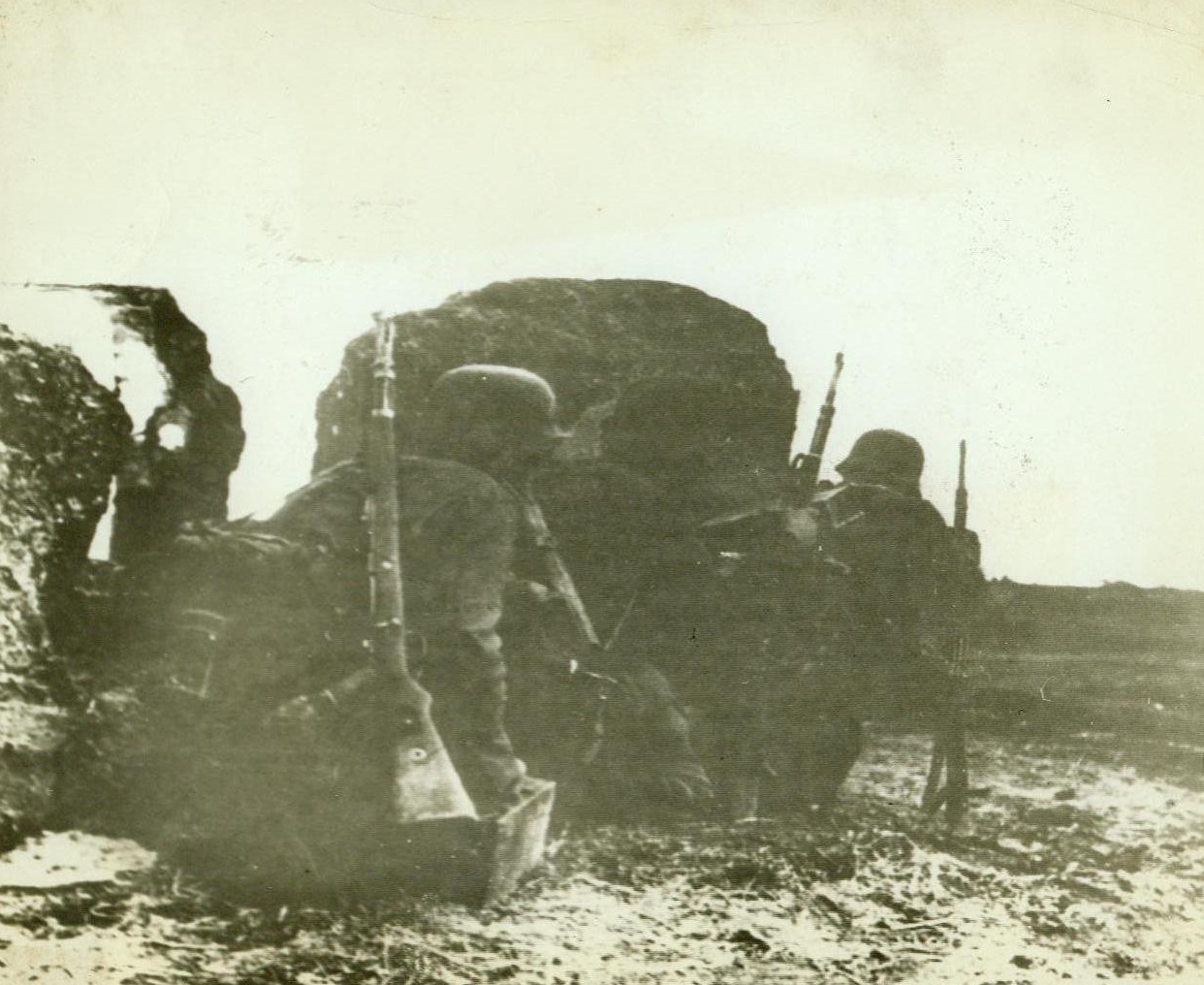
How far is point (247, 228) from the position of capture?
3.12 meters

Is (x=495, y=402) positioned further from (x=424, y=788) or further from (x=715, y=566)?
(x=424, y=788)

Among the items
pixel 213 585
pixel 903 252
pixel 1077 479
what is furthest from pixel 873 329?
pixel 213 585

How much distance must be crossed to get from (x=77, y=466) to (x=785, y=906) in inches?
90.6

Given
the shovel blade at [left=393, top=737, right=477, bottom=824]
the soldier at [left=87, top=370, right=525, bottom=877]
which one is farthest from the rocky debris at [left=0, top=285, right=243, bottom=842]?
the shovel blade at [left=393, top=737, right=477, bottom=824]

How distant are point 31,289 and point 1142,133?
3471 millimetres

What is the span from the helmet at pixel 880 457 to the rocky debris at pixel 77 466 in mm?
1824

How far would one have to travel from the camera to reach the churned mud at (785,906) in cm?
275

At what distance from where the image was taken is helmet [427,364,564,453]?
10.0ft

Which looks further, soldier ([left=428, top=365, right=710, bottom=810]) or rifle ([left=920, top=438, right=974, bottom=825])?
rifle ([left=920, top=438, right=974, bottom=825])

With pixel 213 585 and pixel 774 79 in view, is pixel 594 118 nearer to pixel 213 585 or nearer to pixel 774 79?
pixel 774 79

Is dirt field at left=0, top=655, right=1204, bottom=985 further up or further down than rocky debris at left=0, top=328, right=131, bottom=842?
further down

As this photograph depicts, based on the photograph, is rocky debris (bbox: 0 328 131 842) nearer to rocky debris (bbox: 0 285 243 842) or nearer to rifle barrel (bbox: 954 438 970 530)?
rocky debris (bbox: 0 285 243 842)

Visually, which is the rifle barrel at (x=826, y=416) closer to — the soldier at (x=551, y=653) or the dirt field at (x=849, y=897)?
the soldier at (x=551, y=653)

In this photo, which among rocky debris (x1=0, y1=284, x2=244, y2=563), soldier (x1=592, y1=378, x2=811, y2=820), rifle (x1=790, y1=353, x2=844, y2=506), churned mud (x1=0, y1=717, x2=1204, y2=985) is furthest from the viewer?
rifle (x1=790, y1=353, x2=844, y2=506)
